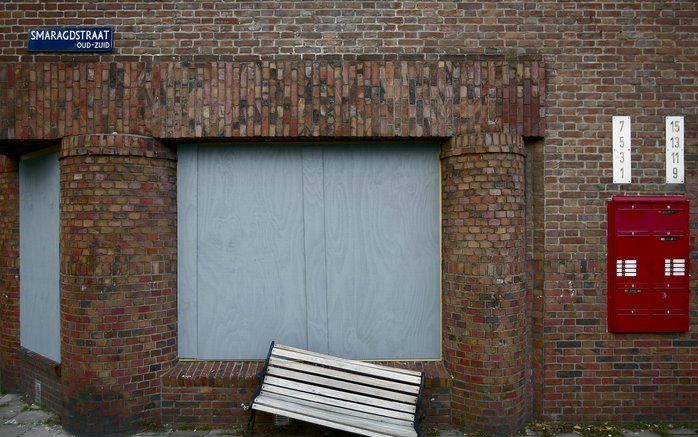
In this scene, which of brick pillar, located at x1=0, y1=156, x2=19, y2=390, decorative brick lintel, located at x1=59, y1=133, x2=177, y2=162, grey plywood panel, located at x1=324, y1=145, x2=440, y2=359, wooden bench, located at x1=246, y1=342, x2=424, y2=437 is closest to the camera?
wooden bench, located at x1=246, y1=342, x2=424, y2=437

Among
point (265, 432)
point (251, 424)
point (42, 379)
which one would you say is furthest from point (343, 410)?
point (42, 379)

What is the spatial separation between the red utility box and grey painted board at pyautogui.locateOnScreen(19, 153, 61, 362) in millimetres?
6037

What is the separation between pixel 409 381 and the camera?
14.4ft

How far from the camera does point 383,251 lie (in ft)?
16.0

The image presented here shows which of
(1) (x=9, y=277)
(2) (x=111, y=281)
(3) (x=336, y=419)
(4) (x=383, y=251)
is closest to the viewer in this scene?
A: (3) (x=336, y=419)

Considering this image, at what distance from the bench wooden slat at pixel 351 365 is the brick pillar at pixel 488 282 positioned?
545 mm

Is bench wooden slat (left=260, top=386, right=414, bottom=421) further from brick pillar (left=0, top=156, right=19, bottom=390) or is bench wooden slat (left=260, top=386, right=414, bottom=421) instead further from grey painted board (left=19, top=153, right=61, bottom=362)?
brick pillar (left=0, top=156, right=19, bottom=390)

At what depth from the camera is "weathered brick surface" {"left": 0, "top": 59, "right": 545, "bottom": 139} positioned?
180 inches

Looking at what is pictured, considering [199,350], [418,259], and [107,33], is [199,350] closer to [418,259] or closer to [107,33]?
[418,259]

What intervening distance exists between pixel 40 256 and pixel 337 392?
382 cm

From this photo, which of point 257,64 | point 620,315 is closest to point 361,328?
point 620,315

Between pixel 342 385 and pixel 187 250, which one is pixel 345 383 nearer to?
pixel 342 385

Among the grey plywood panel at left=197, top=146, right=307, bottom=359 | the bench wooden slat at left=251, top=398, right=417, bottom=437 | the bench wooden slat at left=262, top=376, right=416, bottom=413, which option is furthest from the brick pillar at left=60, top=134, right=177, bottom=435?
the bench wooden slat at left=251, top=398, right=417, bottom=437

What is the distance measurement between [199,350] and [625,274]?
457cm
